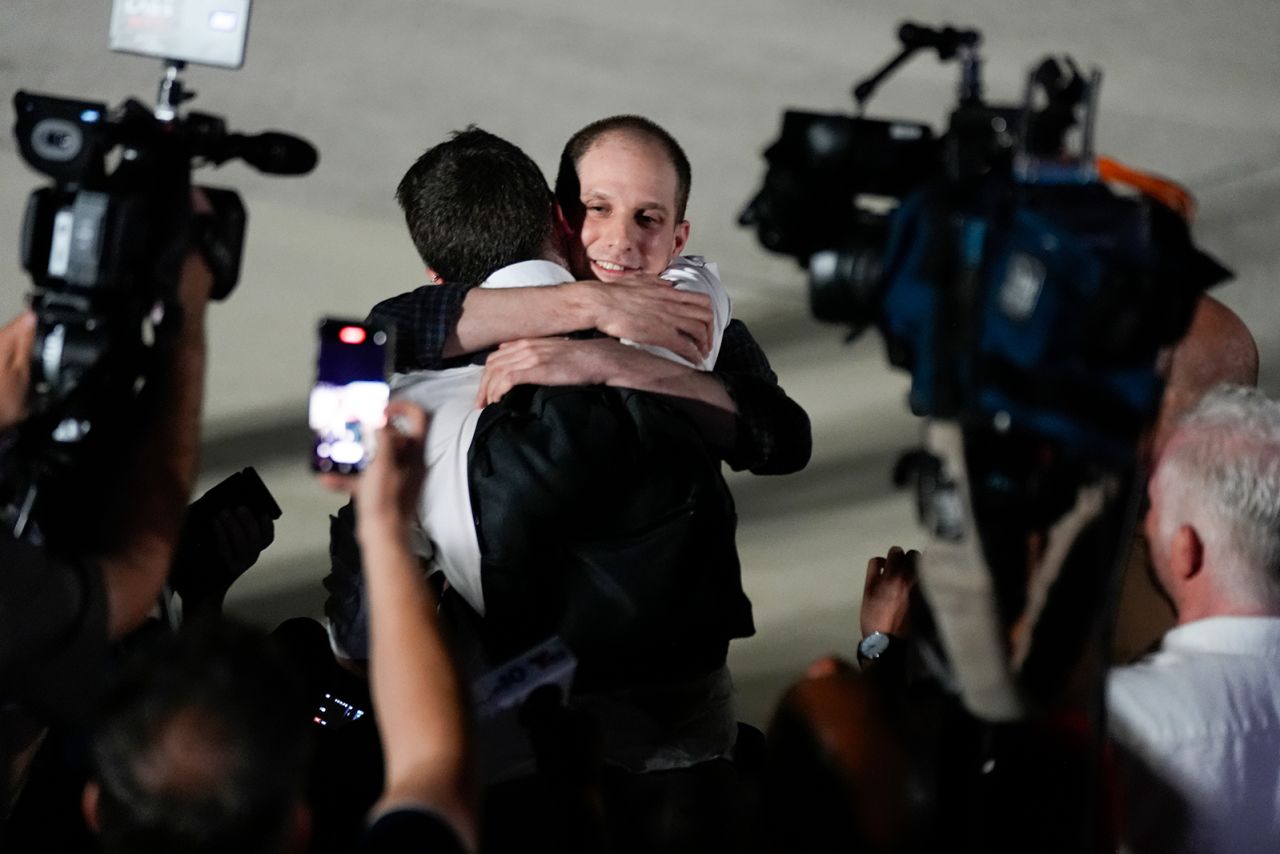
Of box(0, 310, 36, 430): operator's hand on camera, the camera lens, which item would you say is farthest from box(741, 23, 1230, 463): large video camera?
box(0, 310, 36, 430): operator's hand on camera

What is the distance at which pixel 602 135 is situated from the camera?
7.25 feet

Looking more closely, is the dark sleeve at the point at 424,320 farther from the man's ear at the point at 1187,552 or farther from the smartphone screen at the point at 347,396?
the man's ear at the point at 1187,552

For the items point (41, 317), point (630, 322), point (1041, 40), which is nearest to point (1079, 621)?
point (630, 322)

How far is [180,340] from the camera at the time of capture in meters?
1.54

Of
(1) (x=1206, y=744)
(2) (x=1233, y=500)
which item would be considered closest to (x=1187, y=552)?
(2) (x=1233, y=500)

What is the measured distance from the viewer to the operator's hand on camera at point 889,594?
6.18 ft

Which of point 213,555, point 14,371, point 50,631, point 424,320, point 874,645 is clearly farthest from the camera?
point 213,555

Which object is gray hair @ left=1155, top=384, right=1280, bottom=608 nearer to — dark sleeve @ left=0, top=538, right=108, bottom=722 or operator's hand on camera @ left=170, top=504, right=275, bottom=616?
dark sleeve @ left=0, top=538, right=108, bottom=722

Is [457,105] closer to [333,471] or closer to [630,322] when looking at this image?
[630,322]

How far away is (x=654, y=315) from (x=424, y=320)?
27 centimetres

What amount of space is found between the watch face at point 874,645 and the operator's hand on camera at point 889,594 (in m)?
0.02

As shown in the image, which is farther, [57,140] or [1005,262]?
[57,140]

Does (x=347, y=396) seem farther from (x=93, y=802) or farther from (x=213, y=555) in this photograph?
(x=213, y=555)

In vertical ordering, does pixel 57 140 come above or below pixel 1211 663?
above
